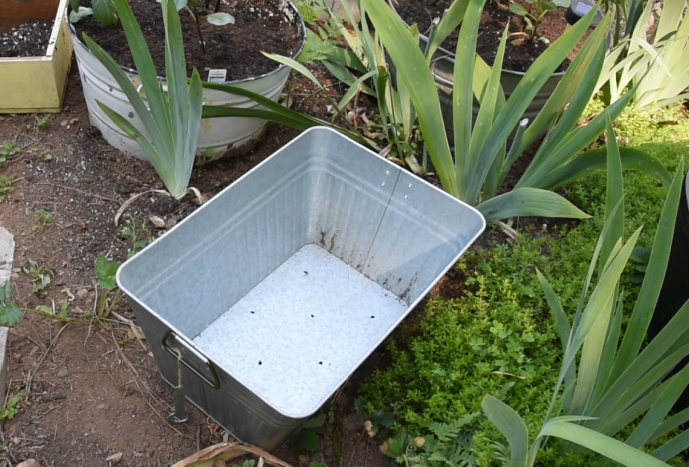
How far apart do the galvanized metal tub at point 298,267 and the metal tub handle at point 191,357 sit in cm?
8

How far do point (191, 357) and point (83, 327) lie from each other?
57 centimetres

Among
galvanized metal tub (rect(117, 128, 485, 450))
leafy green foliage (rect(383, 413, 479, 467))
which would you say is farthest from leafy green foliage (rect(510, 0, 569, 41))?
leafy green foliage (rect(383, 413, 479, 467))

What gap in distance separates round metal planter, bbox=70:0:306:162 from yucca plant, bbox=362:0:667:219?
0.43 m

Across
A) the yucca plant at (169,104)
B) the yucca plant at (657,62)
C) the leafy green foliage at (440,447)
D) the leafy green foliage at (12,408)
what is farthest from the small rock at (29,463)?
the yucca plant at (657,62)

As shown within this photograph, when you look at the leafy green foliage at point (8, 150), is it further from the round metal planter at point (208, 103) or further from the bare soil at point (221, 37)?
the bare soil at point (221, 37)

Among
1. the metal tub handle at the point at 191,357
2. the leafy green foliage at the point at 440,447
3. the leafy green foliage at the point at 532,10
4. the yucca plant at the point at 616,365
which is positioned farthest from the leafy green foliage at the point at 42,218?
the leafy green foliage at the point at 532,10

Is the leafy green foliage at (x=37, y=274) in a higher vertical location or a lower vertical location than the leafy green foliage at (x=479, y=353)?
lower

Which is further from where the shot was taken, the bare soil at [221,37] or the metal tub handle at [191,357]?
the bare soil at [221,37]

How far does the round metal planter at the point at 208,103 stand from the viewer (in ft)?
6.06

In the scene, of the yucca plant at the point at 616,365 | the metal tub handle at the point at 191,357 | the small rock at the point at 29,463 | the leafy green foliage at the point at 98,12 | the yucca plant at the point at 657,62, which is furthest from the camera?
the yucca plant at the point at 657,62

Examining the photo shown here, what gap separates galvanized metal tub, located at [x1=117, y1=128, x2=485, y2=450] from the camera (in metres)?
1.55

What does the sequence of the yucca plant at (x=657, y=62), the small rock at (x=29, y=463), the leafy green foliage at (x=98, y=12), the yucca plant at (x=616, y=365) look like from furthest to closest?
the yucca plant at (x=657, y=62) < the leafy green foliage at (x=98, y=12) < the small rock at (x=29, y=463) < the yucca plant at (x=616, y=365)

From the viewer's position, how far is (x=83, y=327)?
1720 mm

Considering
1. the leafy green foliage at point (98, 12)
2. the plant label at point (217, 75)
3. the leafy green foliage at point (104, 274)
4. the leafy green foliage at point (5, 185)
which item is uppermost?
the leafy green foliage at point (98, 12)
